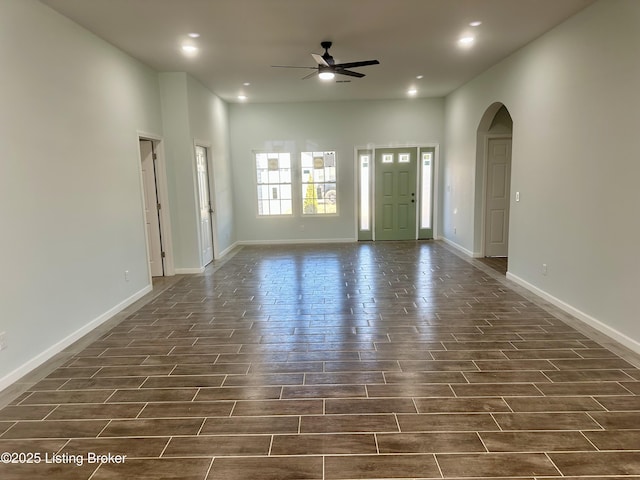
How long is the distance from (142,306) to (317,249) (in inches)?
158

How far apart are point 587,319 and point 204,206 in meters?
5.73

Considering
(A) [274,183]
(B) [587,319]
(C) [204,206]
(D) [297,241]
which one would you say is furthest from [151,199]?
(B) [587,319]

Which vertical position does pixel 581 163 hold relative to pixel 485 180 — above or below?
above

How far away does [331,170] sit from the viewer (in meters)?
8.70

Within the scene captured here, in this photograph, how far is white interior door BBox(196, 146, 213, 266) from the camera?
260 inches

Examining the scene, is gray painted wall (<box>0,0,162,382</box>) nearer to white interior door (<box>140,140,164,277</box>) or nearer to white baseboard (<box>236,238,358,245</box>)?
white interior door (<box>140,140,164,277</box>)

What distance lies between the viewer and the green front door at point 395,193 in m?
8.64

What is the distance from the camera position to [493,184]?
6.68 meters

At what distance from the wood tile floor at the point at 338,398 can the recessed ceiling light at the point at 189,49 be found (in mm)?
3055

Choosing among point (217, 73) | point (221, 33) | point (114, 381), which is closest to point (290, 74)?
point (217, 73)

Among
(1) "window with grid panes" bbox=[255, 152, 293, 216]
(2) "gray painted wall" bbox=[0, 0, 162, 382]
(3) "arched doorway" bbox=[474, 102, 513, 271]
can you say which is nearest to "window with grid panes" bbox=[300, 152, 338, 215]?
(1) "window with grid panes" bbox=[255, 152, 293, 216]

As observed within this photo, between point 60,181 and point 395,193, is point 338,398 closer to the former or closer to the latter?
point 60,181

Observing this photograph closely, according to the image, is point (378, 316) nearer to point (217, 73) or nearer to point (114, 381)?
point (114, 381)

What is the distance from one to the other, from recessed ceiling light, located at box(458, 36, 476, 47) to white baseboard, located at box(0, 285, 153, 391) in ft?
16.6
